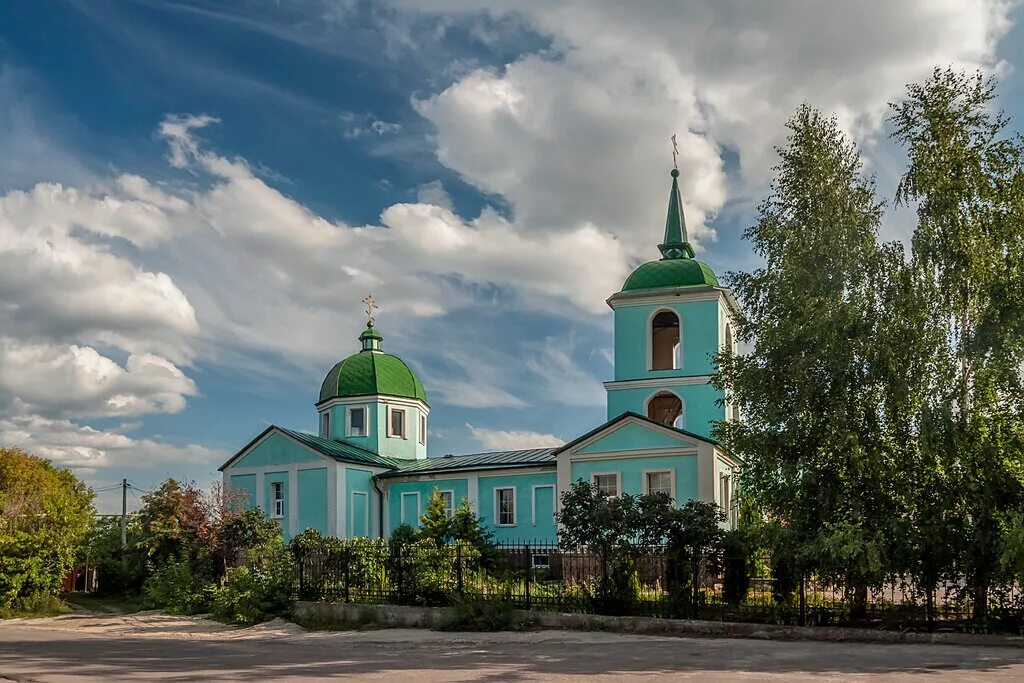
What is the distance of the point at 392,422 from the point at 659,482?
48.6ft

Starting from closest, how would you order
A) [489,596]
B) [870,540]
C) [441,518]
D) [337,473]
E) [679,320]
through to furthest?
[870,540] < [489,596] < [441,518] < [679,320] < [337,473]

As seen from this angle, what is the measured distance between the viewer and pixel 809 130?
1970 cm

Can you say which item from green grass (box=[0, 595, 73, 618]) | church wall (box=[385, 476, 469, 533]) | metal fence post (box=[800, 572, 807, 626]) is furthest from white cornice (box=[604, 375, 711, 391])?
Answer: green grass (box=[0, 595, 73, 618])

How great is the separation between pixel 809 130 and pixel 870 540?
25.8 feet

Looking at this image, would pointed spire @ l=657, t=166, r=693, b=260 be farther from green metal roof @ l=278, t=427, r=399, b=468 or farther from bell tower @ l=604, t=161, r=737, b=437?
green metal roof @ l=278, t=427, r=399, b=468

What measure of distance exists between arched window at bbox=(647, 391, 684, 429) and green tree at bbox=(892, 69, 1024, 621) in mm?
15546

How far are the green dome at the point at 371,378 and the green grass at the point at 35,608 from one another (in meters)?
17.1

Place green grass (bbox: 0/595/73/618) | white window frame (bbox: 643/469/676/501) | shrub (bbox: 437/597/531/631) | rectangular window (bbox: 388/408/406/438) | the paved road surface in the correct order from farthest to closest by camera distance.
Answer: rectangular window (bbox: 388/408/406/438)
white window frame (bbox: 643/469/676/501)
green grass (bbox: 0/595/73/618)
shrub (bbox: 437/597/531/631)
the paved road surface

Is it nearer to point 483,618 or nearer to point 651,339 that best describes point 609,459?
point 651,339

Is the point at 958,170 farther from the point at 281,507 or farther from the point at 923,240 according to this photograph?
the point at 281,507

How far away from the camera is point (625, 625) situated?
710 inches

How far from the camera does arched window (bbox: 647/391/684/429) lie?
33.4 metres

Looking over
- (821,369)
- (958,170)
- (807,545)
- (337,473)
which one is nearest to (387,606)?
(807,545)

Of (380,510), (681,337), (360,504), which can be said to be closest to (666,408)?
(681,337)
